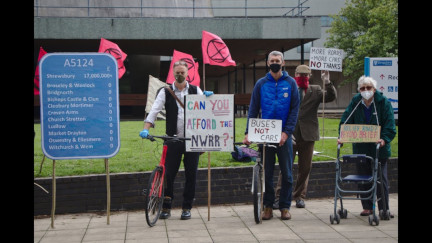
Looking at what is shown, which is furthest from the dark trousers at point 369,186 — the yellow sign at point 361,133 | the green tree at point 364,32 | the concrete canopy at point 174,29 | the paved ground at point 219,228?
the green tree at point 364,32

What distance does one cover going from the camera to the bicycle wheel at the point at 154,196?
22.4ft

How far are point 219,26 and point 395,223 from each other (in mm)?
20252

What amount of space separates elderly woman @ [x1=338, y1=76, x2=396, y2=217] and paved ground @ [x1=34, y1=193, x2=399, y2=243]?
2.15 feet

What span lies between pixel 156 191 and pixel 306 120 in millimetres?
2461

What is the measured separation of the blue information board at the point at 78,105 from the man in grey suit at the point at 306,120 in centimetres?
263

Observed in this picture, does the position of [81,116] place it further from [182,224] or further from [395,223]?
[395,223]

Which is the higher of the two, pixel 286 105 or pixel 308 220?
pixel 286 105

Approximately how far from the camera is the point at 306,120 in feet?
26.4

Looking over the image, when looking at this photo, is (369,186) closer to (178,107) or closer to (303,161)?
(303,161)
